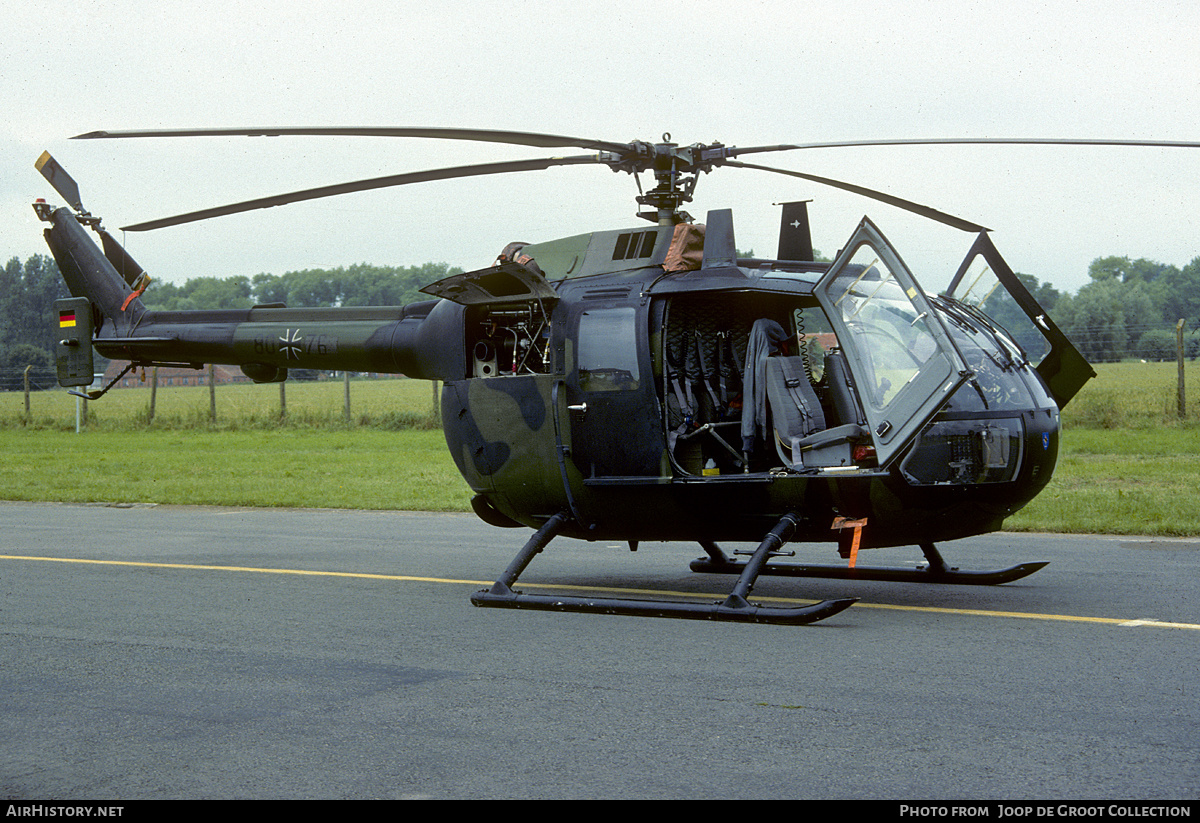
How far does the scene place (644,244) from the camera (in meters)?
7.62

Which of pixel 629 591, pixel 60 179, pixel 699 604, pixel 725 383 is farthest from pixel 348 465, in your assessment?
pixel 699 604

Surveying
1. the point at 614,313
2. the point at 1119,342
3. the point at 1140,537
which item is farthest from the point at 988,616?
the point at 1119,342

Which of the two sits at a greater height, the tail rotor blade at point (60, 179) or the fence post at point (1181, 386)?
the tail rotor blade at point (60, 179)

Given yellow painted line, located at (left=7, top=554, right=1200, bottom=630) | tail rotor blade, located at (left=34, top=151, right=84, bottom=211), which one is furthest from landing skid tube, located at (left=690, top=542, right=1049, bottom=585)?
tail rotor blade, located at (left=34, top=151, right=84, bottom=211)

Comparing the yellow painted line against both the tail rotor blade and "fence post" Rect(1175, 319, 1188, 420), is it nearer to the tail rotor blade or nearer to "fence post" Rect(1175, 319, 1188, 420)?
the tail rotor blade

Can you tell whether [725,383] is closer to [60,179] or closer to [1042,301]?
[1042,301]

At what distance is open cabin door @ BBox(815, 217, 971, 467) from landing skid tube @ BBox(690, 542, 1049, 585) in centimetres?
144

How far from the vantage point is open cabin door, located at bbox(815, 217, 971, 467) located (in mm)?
6113

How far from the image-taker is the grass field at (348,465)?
1245 cm

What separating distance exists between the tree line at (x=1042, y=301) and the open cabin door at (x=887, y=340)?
4.21ft

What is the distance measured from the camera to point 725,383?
298 inches

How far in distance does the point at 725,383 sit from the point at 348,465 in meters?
13.0

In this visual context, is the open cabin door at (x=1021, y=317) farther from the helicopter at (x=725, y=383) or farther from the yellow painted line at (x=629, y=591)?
the yellow painted line at (x=629, y=591)

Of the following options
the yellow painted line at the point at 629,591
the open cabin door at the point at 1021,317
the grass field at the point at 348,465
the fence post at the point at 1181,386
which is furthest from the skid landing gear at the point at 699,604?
the fence post at the point at 1181,386
